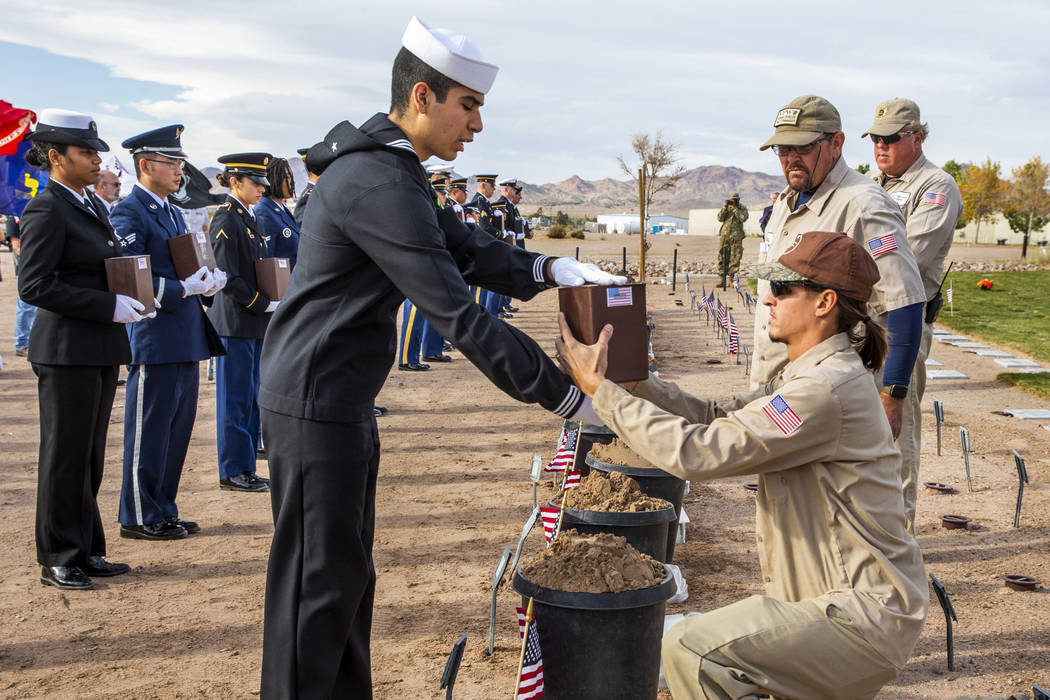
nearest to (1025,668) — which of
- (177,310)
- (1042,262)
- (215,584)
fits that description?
(215,584)

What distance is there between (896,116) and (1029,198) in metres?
61.8

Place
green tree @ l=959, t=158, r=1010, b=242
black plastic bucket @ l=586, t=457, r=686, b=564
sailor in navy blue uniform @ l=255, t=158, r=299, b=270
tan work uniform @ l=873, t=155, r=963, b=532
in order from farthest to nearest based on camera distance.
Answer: green tree @ l=959, t=158, r=1010, b=242
sailor in navy blue uniform @ l=255, t=158, r=299, b=270
black plastic bucket @ l=586, t=457, r=686, b=564
tan work uniform @ l=873, t=155, r=963, b=532

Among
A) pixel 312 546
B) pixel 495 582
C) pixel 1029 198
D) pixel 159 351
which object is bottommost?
pixel 495 582

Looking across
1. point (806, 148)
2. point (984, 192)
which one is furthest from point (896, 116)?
point (984, 192)

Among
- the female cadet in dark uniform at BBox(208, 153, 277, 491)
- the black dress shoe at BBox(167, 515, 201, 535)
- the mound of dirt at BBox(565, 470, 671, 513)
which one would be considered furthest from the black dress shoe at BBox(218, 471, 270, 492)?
the mound of dirt at BBox(565, 470, 671, 513)

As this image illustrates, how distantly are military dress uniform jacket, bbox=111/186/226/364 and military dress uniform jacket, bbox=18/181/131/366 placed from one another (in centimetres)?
46

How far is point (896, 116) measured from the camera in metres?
5.23

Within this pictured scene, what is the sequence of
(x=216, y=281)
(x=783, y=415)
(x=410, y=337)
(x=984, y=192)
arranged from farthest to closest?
1. (x=984, y=192)
2. (x=410, y=337)
3. (x=216, y=281)
4. (x=783, y=415)

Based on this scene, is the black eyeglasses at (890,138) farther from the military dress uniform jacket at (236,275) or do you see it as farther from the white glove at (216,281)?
the military dress uniform jacket at (236,275)

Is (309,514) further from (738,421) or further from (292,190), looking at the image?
(292,190)

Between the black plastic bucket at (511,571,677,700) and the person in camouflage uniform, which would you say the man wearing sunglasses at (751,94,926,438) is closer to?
the black plastic bucket at (511,571,677,700)

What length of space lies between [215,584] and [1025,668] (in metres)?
4.35

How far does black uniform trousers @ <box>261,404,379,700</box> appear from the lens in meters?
2.79

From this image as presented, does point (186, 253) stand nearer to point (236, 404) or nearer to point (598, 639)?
point (236, 404)
